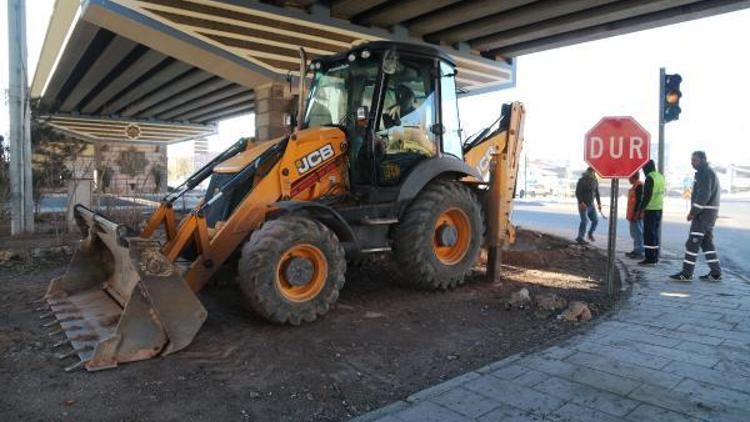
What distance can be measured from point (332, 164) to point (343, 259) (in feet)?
4.02

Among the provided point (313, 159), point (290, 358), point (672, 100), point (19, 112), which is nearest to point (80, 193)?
point (19, 112)

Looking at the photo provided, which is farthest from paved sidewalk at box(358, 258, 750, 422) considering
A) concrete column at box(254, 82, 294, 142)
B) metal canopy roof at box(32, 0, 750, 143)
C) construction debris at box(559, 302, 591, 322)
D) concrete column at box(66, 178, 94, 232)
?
concrete column at box(66, 178, 94, 232)

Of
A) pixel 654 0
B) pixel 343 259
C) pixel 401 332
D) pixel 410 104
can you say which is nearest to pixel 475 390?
pixel 401 332

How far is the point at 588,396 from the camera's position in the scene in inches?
154

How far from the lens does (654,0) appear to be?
11336mm

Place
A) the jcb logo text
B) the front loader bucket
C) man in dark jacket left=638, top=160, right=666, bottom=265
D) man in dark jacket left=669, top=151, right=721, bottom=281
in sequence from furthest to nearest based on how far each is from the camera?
man in dark jacket left=638, top=160, right=666, bottom=265, man in dark jacket left=669, top=151, right=721, bottom=281, the jcb logo text, the front loader bucket

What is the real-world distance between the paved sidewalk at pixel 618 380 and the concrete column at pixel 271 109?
933 centimetres

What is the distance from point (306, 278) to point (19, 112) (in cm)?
970

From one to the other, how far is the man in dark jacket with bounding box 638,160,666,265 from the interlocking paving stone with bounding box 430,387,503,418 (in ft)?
21.4

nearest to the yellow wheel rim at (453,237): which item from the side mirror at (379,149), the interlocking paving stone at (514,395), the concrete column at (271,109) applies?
the side mirror at (379,149)

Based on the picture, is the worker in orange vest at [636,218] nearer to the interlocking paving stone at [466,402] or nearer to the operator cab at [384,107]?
the operator cab at [384,107]

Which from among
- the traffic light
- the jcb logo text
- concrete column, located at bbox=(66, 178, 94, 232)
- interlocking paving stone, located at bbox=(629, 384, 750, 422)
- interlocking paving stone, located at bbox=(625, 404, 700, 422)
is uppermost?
the traffic light

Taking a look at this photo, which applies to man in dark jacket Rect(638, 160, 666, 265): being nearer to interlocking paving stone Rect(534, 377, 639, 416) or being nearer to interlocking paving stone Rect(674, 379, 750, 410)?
interlocking paving stone Rect(674, 379, 750, 410)

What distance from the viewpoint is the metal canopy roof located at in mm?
11047
